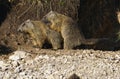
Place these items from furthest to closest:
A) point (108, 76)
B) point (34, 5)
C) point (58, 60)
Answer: point (34, 5) → point (58, 60) → point (108, 76)

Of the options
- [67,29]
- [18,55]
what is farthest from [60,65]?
[67,29]

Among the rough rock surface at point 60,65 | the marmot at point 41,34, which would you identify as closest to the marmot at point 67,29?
the marmot at point 41,34

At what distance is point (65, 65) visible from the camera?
7969mm

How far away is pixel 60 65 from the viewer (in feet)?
26.2

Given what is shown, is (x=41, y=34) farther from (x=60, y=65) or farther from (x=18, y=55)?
(x=60, y=65)

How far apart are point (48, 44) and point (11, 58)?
3.71 ft

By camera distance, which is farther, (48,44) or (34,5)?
(34,5)

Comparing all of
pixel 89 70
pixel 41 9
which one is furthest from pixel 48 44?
pixel 89 70

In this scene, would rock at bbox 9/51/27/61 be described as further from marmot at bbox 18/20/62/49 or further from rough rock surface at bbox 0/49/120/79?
marmot at bbox 18/20/62/49

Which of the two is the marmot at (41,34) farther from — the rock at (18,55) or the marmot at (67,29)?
the rock at (18,55)

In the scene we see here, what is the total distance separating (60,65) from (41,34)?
1.46 meters

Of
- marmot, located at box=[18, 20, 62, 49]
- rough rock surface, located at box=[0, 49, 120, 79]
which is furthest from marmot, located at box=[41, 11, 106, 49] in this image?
rough rock surface, located at box=[0, 49, 120, 79]

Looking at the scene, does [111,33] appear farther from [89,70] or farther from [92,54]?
[89,70]

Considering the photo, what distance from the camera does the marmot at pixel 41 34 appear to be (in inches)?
363
